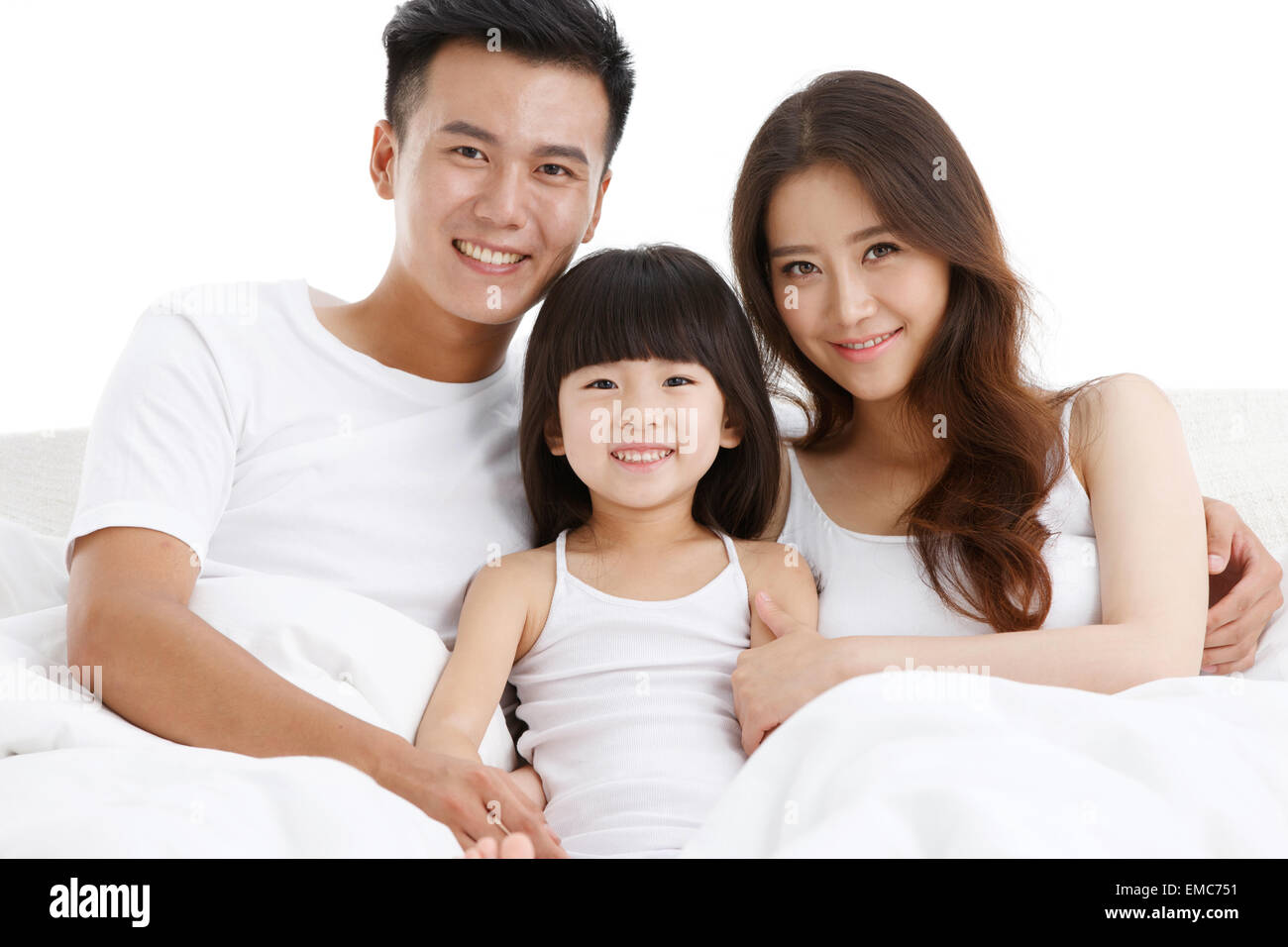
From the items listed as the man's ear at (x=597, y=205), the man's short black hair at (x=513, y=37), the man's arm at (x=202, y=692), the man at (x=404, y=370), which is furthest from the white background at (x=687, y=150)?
the man's arm at (x=202, y=692)

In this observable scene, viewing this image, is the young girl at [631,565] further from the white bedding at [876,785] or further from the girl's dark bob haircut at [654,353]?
the white bedding at [876,785]

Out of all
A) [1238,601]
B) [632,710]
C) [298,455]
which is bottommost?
[632,710]

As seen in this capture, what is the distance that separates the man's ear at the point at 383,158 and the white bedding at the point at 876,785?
3.21 ft

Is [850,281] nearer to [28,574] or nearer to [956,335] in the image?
[956,335]

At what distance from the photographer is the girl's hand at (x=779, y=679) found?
1.46 m

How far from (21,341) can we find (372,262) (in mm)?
1022

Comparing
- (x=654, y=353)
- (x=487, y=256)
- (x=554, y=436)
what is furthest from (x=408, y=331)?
(x=654, y=353)

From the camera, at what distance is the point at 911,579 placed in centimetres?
173

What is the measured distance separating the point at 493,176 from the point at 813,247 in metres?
0.48

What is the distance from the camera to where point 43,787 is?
3.67 feet

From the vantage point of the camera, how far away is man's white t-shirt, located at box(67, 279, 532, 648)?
1607mm

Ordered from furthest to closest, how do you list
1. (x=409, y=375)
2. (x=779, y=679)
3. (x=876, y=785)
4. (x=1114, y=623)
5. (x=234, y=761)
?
(x=409, y=375), (x=1114, y=623), (x=779, y=679), (x=234, y=761), (x=876, y=785)
